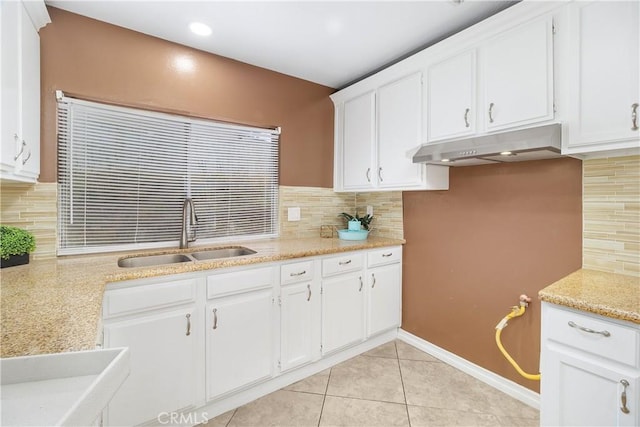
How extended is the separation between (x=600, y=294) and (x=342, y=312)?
1577mm

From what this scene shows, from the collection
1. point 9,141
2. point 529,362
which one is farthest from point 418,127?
point 9,141

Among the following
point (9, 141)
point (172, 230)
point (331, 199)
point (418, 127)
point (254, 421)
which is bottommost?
point (254, 421)

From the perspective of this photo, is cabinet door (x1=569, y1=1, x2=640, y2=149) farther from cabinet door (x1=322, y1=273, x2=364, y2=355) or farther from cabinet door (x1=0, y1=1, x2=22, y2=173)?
cabinet door (x1=0, y1=1, x2=22, y2=173)

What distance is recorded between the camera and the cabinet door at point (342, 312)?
233 cm

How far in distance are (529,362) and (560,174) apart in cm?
123

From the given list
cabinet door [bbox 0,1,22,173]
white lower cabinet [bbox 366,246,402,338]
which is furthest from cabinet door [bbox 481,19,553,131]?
cabinet door [bbox 0,1,22,173]

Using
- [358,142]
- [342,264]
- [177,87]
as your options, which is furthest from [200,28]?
[342,264]

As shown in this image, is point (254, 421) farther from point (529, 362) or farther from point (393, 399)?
point (529, 362)

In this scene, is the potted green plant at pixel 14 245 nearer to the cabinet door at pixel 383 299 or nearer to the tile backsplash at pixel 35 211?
the tile backsplash at pixel 35 211

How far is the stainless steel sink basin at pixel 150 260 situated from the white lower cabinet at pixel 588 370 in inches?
84.5

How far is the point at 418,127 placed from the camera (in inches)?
91.0

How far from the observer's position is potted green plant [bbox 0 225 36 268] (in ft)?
5.27

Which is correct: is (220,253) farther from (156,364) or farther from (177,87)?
(177,87)

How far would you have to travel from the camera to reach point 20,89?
151cm
